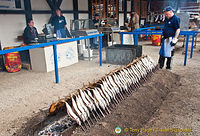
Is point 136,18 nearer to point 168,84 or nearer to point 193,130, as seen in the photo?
point 168,84

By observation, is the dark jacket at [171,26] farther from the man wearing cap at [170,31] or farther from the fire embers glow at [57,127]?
the fire embers glow at [57,127]

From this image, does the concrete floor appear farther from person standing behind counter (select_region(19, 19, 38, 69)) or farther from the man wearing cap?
the man wearing cap

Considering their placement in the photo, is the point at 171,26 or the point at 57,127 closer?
the point at 57,127

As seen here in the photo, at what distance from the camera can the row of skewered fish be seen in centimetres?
209

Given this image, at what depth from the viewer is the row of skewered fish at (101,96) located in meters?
2.09

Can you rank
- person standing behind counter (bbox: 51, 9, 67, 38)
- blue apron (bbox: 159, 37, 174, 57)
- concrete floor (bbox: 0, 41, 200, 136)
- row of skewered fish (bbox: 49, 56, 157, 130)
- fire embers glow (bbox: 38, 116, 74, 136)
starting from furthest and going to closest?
person standing behind counter (bbox: 51, 9, 67, 38), blue apron (bbox: 159, 37, 174, 57), concrete floor (bbox: 0, 41, 200, 136), row of skewered fish (bbox: 49, 56, 157, 130), fire embers glow (bbox: 38, 116, 74, 136)

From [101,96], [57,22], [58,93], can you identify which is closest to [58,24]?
[57,22]

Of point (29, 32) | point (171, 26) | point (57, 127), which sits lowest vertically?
point (57, 127)

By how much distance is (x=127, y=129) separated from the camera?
221cm

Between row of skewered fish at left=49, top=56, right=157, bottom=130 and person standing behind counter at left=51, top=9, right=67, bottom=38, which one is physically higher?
person standing behind counter at left=51, top=9, right=67, bottom=38

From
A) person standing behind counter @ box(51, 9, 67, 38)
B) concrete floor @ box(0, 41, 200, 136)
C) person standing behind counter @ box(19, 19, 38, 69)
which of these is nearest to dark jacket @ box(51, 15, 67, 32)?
person standing behind counter @ box(51, 9, 67, 38)

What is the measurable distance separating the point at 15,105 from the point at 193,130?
2.71m

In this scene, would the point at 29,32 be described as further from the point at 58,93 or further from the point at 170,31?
the point at 170,31

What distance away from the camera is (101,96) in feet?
7.89
